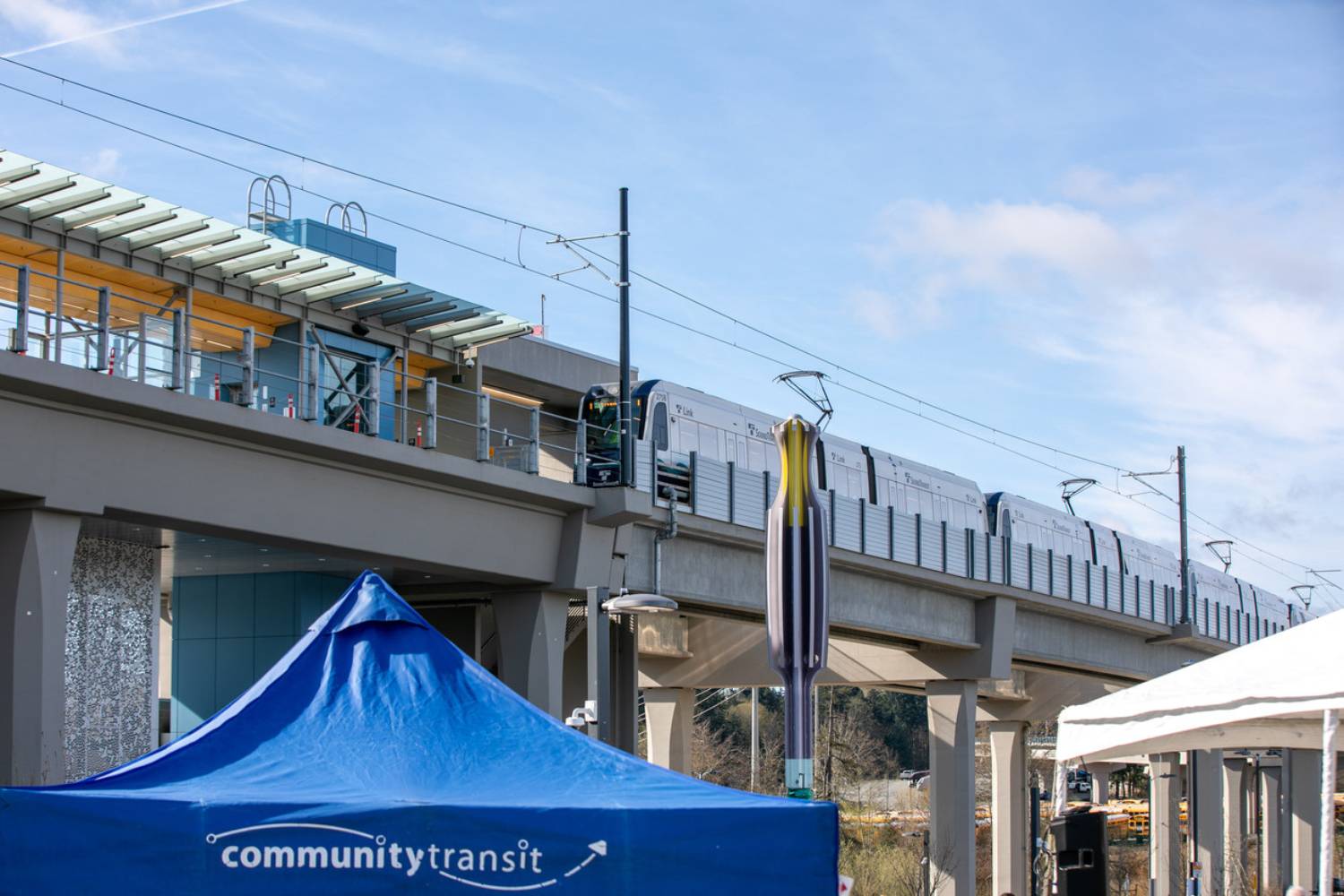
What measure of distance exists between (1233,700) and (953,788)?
110ft

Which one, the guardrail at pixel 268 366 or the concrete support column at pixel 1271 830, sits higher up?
the guardrail at pixel 268 366

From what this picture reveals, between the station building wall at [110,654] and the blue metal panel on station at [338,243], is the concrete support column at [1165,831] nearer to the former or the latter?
the blue metal panel on station at [338,243]

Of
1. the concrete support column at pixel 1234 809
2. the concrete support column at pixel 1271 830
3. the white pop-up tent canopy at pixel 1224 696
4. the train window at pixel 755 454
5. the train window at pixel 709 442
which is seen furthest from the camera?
the concrete support column at pixel 1234 809

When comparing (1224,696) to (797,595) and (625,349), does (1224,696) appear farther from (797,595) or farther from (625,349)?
(625,349)

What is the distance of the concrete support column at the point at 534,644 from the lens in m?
26.5

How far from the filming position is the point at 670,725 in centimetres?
4184

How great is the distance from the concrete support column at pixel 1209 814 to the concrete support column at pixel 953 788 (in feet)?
35.2

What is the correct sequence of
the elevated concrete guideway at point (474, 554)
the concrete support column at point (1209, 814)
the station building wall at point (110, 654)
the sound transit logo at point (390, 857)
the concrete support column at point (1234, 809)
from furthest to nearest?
the concrete support column at point (1234, 809)
the concrete support column at point (1209, 814)
the station building wall at point (110, 654)
the elevated concrete guideway at point (474, 554)
the sound transit logo at point (390, 857)

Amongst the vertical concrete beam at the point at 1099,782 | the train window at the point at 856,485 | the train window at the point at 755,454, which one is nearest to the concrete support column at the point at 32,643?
the train window at the point at 755,454

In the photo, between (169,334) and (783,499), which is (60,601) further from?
(783,499)

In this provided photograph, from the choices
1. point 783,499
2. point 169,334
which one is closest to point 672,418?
point 169,334

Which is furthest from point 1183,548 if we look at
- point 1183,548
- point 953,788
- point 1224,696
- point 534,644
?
point 1224,696

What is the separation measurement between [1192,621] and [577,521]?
29.5 metres

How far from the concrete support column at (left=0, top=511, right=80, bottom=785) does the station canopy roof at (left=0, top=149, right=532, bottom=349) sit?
16.1 ft
